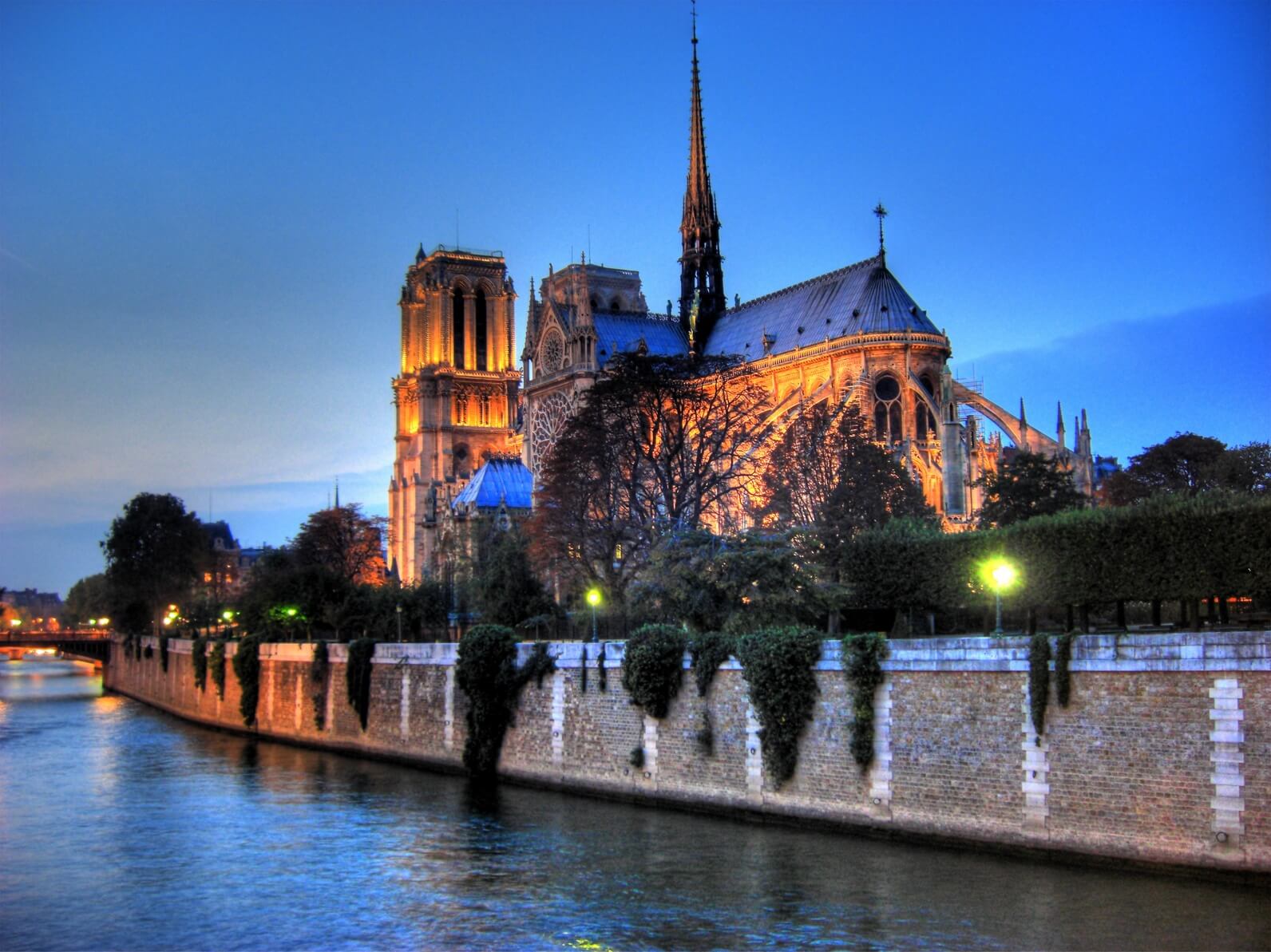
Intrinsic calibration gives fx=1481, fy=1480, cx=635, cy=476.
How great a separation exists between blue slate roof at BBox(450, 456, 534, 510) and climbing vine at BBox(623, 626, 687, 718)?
41473mm

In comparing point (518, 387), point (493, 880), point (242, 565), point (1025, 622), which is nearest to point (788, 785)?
point (493, 880)

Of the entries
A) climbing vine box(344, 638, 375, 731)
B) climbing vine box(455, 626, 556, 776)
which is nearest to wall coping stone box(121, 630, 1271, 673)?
climbing vine box(455, 626, 556, 776)

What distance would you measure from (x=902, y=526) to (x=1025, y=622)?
3862 millimetres

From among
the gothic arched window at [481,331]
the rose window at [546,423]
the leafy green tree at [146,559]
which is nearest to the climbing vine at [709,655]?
the rose window at [546,423]

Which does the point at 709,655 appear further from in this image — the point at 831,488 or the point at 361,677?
the point at 831,488

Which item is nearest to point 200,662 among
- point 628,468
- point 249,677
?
point 249,677

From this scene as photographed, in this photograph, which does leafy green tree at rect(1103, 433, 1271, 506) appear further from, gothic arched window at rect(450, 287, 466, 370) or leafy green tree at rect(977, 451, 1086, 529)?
gothic arched window at rect(450, 287, 466, 370)

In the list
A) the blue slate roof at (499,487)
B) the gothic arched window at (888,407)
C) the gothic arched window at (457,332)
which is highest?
the gothic arched window at (457,332)

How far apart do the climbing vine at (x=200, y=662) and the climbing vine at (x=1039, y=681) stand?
39077 mm

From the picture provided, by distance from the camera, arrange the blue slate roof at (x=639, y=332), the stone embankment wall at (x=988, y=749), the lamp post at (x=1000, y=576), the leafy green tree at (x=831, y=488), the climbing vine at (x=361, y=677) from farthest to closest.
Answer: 1. the blue slate roof at (x=639, y=332)
2. the climbing vine at (x=361, y=677)
3. the leafy green tree at (x=831, y=488)
4. the lamp post at (x=1000, y=576)
5. the stone embankment wall at (x=988, y=749)

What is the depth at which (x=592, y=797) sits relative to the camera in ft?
96.7

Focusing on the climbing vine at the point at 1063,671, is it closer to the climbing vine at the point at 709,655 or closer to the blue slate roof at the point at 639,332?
the climbing vine at the point at 709,655

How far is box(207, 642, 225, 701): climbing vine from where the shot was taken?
2028 inches

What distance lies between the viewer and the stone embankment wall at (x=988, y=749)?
63.0ft
